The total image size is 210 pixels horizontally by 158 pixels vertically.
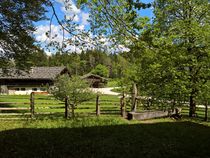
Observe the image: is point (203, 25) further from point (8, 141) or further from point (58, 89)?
point (8, 141)

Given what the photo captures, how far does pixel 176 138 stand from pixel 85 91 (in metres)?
10.2

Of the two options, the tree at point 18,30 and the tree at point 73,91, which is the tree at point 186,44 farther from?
the tree at point 18,30

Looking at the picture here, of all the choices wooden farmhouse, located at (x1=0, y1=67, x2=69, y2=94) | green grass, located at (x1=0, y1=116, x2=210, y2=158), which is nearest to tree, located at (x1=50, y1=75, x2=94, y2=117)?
green grass, located at (x1=0, y1=116, x2=210, y2=158)

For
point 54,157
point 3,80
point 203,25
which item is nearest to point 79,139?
point 54,157

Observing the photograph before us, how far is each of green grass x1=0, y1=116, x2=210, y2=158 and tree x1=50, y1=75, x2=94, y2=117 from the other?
6573 millimetres

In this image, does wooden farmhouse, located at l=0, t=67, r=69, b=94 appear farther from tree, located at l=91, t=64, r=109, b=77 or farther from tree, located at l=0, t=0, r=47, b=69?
tree, located at l=91, t=64, r=109, b=77

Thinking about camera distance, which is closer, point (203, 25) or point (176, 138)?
point (176, 138)

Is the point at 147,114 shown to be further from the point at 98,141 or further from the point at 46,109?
the point at 46,109

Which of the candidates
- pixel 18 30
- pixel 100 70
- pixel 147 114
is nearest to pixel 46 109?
pixel 147 114

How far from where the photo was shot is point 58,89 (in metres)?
21.1

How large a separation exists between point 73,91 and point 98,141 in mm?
10325

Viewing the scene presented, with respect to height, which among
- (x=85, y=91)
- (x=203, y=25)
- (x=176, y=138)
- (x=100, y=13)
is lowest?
(x=176, y=138)

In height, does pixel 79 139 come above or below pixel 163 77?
below

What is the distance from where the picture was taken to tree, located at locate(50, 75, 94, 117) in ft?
65.5
